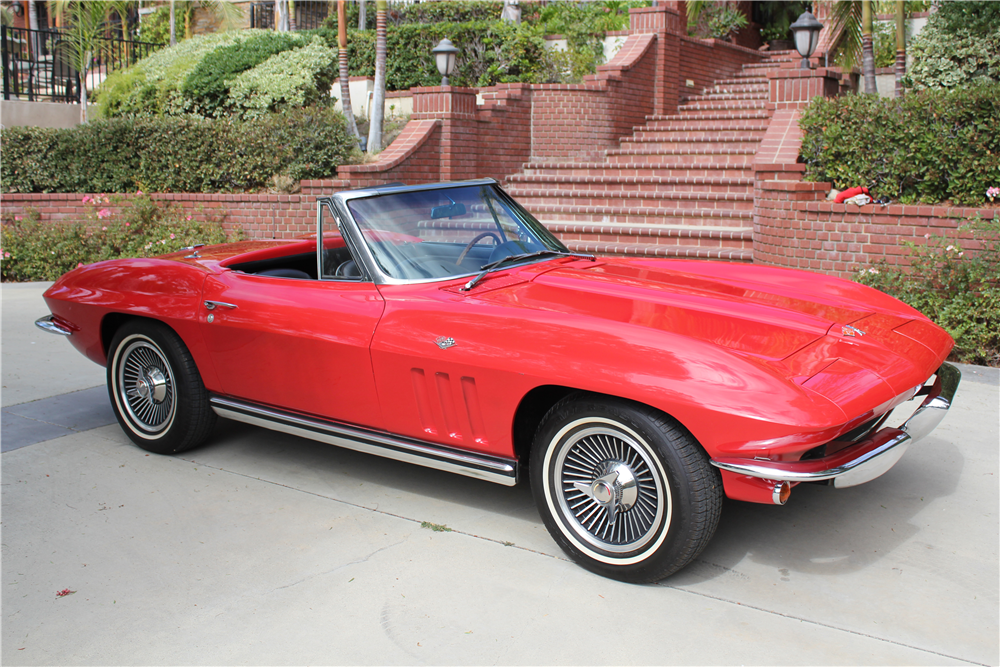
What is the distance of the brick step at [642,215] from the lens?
974cm

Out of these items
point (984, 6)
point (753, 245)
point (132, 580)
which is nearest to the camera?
point (132, 580)

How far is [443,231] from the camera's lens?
4.12 meters

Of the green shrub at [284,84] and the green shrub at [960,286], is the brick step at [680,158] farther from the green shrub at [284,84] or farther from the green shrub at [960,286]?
the green shrub at [284,84]

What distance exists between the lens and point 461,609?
3078 millimetres

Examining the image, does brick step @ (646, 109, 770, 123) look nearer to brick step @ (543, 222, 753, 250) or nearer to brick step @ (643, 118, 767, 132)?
brick step @ (643, 118, 767, 132)

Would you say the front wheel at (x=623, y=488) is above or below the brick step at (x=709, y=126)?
below

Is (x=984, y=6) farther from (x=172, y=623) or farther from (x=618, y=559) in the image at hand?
(x=172, y=623)

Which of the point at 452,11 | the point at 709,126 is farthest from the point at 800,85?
the point at 452,11

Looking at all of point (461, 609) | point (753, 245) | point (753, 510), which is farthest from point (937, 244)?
point (461, 609)

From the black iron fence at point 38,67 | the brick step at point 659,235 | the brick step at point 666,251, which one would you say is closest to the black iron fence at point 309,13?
the black iron fence at point 38,67

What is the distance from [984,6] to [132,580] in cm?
1280

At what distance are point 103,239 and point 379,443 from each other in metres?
8.97

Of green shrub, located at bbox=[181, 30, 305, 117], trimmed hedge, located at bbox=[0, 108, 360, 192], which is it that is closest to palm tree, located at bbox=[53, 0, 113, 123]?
green shrub, located at bbox=[181, 30, 305, 117]

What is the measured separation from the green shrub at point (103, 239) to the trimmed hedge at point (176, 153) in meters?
0.66
